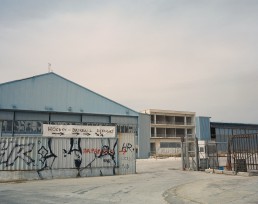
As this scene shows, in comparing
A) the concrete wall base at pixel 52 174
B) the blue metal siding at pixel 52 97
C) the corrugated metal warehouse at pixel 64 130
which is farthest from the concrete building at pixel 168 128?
the concrete wall base at pixel 52 174

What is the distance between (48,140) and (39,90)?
30044 millimetres

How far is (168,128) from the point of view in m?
80.8

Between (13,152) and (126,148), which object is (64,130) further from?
(126,148)

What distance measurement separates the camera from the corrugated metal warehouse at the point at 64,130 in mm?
20648

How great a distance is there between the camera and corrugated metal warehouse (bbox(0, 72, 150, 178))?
2065cm

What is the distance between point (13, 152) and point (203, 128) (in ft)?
222

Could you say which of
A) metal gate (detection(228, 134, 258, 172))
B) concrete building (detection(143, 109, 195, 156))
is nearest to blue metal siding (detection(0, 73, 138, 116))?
concrete building (detection(143, 109, 195, 156))

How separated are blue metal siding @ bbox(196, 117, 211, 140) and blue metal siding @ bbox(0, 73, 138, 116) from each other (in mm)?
32263

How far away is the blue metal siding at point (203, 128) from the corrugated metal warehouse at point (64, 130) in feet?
83.6

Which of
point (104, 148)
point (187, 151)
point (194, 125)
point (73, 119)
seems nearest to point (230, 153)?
point (187, 151)

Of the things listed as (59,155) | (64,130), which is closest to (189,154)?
(64,130)

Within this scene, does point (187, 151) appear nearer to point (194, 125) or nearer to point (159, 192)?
point (159, 192)

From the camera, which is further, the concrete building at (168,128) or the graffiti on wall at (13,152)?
the concrete building at (168,128)

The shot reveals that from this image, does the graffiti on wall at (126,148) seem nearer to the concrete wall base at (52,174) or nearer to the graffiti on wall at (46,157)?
the concrete wall base at (52,174)
